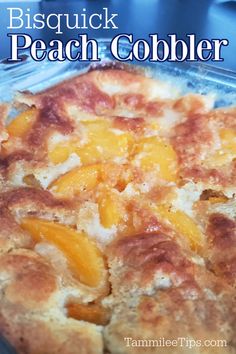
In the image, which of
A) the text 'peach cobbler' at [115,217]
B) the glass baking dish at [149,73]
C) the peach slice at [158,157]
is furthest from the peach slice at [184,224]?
the glass baking dish at [149,73]

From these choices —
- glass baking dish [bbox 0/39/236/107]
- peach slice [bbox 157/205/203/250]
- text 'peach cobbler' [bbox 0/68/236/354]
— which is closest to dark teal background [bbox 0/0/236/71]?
glass baking dish [bbox 0/39/236/107]

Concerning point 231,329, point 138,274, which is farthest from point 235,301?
point 138,274

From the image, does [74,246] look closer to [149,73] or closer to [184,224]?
[184,224]

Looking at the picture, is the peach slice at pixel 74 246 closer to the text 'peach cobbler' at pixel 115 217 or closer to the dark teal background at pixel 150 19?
the text 'peach cobbler' at pixel 115 217

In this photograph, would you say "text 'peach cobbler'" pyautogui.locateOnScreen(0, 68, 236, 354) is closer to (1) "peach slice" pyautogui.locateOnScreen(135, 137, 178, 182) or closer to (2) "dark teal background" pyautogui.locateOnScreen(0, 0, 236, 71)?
(1) "peach slice" pyautogui.locateOnScreen(135, 137, 178, 182)

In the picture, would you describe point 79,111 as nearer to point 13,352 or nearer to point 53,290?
point 53,290

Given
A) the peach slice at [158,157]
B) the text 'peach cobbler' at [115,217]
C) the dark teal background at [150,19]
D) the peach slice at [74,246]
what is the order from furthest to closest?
the dark teal background at [150,19]
the peach slice at [158,157]
the peach slice at [74,246]
the text 'peach cobbler' at [115,217]
